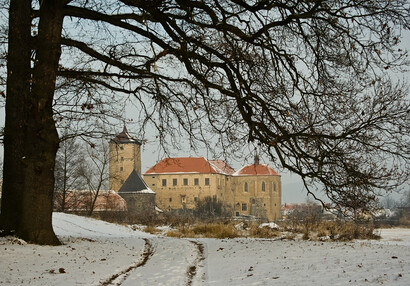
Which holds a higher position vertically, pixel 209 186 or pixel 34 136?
pixel 209 186

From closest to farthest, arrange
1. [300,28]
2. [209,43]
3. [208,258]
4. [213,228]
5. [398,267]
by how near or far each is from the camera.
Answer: [398,267], [208,258], [300,28], [209,43], [213,228]

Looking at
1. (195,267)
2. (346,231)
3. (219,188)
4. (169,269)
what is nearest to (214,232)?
(346,231)

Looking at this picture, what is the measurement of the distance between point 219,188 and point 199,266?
9316 centimetres

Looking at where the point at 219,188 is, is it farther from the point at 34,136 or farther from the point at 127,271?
the point at 127,271

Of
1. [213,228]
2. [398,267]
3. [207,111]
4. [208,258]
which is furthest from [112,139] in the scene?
[398,267]

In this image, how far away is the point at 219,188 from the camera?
334 feet

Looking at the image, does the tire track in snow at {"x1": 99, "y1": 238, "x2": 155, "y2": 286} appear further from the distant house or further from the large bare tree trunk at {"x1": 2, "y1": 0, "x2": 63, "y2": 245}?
the distant house

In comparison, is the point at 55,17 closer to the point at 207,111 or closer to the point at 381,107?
the point at 207,111

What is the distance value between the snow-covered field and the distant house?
8844cm

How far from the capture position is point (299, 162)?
11.9 metres

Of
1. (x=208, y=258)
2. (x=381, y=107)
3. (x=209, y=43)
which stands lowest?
(x=208, y=258)

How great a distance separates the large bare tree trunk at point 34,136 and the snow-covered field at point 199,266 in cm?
66

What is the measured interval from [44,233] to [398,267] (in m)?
7.37

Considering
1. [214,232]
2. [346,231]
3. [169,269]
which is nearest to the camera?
[169,269]
